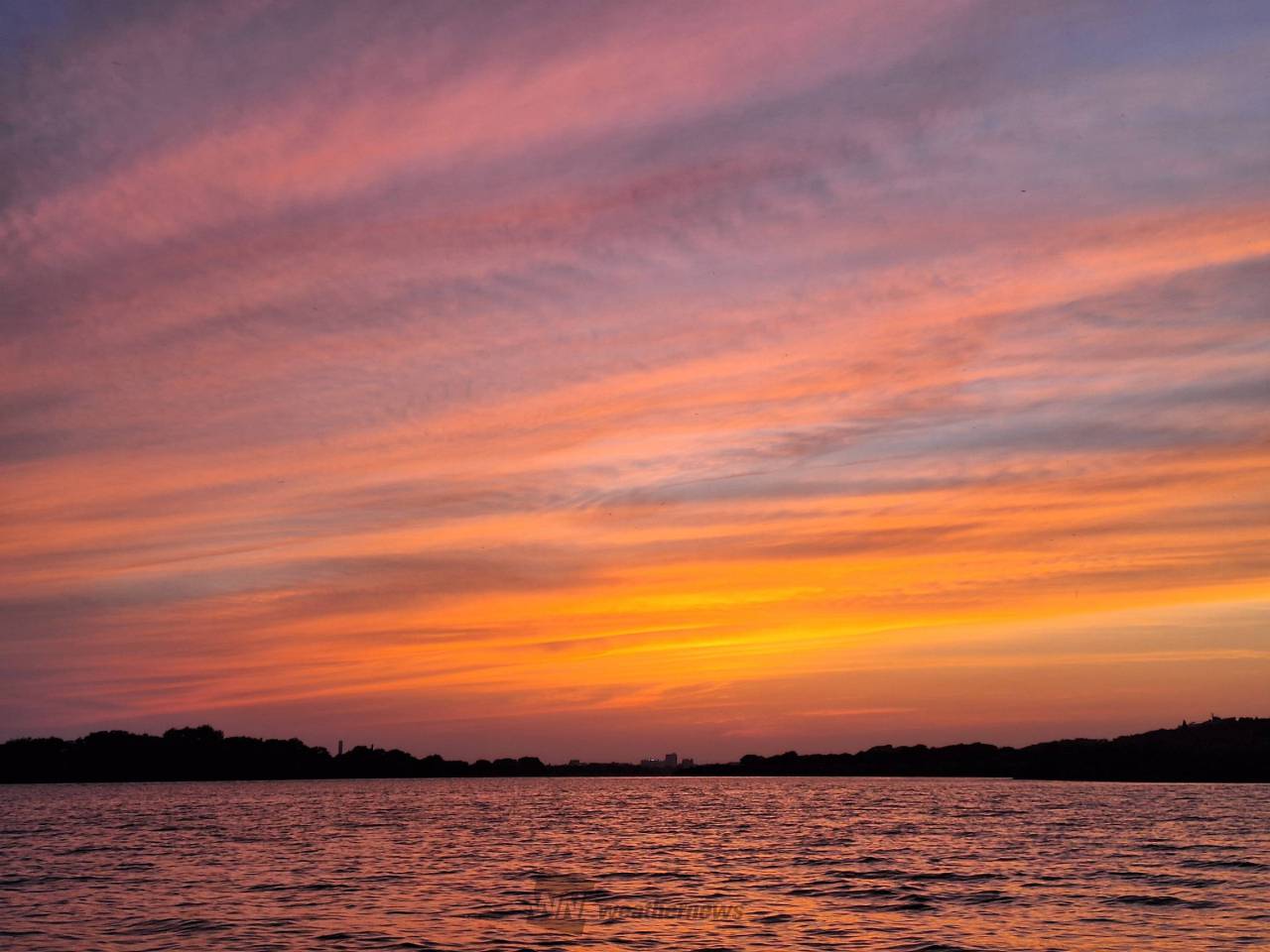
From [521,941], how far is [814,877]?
20.4m

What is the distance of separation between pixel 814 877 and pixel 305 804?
111 meters

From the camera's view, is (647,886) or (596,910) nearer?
(596,910)

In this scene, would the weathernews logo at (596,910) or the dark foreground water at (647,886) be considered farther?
the weathernews logo at (596,910)

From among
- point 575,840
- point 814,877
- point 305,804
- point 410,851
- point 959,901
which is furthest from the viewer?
point 305,804

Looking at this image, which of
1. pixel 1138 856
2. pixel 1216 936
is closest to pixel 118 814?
pixel 1138 856

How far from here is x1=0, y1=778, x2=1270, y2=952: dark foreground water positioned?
34.8 metres

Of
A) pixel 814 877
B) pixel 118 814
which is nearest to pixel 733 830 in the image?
pixel 814 877

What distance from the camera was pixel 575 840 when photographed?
75250 millimetres

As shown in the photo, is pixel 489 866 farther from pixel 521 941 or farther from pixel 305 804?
pixel 305 804

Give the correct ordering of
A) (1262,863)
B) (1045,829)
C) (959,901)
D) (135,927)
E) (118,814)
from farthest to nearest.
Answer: (118,814) < (1045,829) < (1262,863) < (959,901) < (135,927)

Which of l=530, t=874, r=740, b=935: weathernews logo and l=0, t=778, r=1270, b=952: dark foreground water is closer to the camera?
l=0, t=778, r=1270, b=952: dark foreground water

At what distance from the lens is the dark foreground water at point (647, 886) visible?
34.8m

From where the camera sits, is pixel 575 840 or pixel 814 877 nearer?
pixel 814 877

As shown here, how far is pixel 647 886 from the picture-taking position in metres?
46.8
